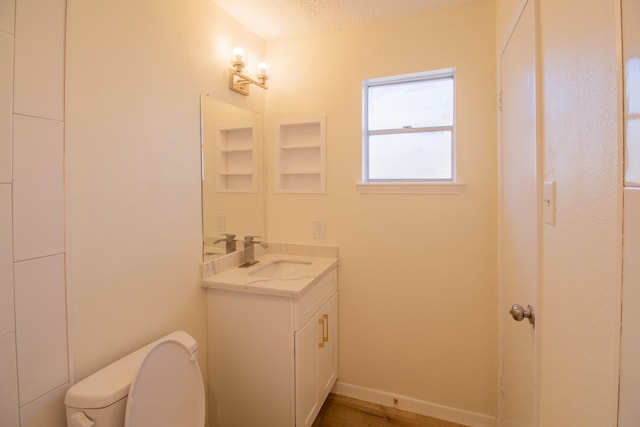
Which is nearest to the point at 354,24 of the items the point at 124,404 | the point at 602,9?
the point at 602,9

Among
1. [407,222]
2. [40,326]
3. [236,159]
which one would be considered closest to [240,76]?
[236,159]

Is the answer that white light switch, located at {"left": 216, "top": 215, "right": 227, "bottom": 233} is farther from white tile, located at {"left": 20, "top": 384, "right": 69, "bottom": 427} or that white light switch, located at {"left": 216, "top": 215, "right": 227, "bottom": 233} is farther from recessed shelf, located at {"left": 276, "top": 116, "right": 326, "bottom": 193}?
white tile, located at {"left": 20, "top": 384, "right": 69, "bottom": 427}

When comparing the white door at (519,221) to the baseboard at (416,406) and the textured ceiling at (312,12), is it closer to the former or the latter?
the baseboard at (416,406)

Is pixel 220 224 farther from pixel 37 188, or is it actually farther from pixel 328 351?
pixel 328 351

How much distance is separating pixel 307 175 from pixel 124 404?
167cm

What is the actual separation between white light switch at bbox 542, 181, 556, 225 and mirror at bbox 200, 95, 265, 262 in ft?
5.19

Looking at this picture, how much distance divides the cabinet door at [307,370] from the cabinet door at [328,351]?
7 cm

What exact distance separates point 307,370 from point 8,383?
122cm

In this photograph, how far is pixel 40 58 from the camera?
3.30ft

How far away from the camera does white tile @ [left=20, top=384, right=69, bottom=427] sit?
981mm

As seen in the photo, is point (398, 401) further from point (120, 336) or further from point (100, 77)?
point (100, 77)

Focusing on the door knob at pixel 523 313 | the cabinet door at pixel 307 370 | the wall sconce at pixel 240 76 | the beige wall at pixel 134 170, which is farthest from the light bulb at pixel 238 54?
the door knob at pixel 523 313

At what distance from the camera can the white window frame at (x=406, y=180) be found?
1935mm

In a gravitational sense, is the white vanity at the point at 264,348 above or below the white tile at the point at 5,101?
below
